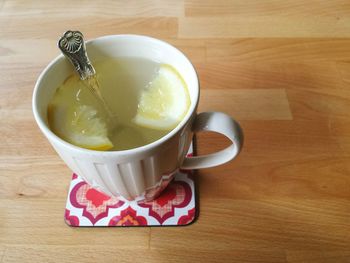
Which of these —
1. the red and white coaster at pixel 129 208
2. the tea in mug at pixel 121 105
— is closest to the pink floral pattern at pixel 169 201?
the red and white coaster at pixel 129 208

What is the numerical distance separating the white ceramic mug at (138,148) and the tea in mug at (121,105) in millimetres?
10

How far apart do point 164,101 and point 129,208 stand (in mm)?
137

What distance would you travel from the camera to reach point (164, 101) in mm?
327

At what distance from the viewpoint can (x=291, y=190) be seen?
0.40 meters

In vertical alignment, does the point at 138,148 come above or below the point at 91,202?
above

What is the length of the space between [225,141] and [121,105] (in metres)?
0.15

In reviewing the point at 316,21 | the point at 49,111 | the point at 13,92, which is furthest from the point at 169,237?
the point at 316,21

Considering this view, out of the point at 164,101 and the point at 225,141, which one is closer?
the point at 164,101

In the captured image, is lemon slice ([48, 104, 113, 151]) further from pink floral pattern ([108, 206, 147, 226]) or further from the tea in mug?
pink floral pattern ([108, 206, 147, 226])

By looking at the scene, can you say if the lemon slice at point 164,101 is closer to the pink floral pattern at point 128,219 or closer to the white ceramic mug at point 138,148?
the white ceramic mug at point 138,148

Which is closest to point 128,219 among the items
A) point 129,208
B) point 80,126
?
point 129,208

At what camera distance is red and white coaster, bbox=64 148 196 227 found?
0.37m

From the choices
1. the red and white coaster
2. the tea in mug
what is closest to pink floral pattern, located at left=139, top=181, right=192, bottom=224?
the red and white coaster

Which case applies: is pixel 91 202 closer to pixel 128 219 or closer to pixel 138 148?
pixel 128 219
